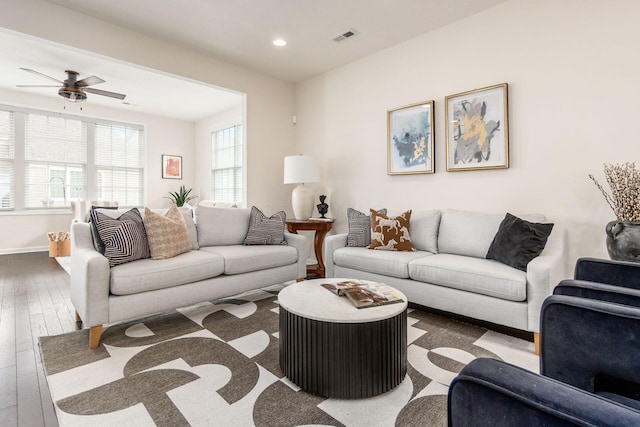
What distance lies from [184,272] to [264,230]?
41.5 inches

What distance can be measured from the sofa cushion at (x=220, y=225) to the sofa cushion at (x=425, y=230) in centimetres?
178

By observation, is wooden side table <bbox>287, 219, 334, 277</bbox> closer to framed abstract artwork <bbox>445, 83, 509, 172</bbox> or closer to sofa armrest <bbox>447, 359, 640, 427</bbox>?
framed abstract artwork <bbox>445, 83, 509, 172</bbox>

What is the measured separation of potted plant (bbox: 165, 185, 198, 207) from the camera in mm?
7148

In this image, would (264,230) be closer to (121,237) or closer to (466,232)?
(121,237)

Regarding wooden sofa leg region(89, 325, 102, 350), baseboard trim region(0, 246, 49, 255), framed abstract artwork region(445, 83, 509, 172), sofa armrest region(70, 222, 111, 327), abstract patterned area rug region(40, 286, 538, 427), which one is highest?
framed abstract artwork region(445, 83, 509, 172)

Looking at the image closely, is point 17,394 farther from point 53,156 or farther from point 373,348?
point 53,156

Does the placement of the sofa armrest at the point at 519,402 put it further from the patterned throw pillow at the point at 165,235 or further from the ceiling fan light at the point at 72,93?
the ceiling fan light at the point at 72,93

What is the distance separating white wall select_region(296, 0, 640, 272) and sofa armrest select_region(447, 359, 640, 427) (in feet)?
8.23

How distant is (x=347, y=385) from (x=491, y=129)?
2633 mm

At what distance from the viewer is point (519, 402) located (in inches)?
24.3

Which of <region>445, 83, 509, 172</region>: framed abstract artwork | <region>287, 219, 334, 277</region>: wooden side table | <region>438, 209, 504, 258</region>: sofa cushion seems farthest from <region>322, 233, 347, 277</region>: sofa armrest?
<region>445, 83, 509, 172</region>: framed abstract artwork

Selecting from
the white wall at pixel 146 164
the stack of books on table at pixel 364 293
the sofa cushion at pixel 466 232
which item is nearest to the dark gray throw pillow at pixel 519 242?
the sofa cushion at pixel 466 232

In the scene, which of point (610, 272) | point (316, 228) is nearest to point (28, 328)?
point (316, 228)

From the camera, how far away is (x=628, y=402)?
2.90ft
